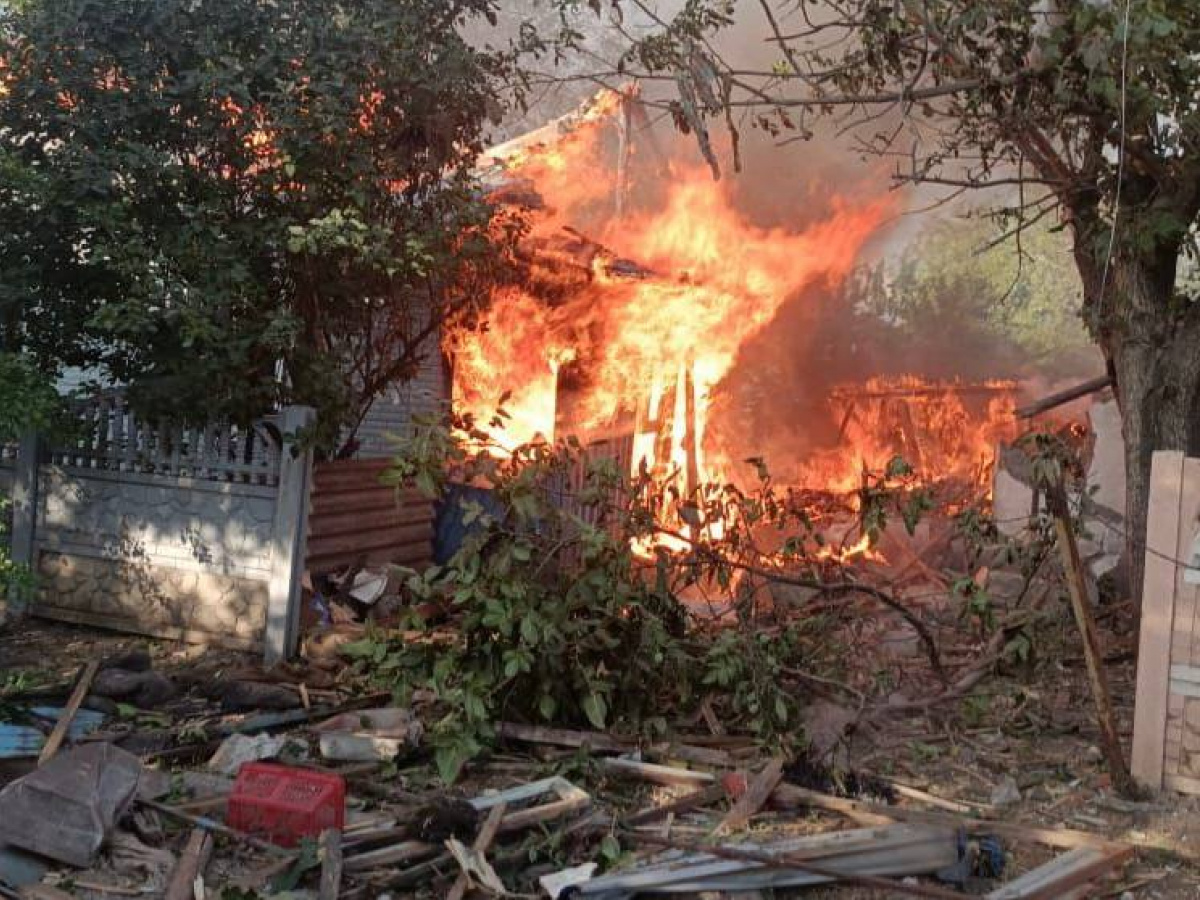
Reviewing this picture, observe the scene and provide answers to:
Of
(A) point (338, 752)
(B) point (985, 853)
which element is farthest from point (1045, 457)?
(A) point (338, 752)

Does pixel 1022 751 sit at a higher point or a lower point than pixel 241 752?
higher

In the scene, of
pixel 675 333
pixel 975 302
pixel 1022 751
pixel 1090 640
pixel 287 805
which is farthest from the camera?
pixel 975 302

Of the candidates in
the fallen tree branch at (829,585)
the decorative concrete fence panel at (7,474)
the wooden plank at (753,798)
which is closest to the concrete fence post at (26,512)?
the decorative concrete fence panel at (7,474)

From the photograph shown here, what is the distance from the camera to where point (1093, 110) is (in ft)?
26.5

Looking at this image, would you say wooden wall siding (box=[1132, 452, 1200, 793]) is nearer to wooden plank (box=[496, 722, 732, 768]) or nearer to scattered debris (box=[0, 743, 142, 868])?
wooden plank (box=[496, 722, 732, 768])

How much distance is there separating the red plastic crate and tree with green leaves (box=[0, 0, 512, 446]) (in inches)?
157

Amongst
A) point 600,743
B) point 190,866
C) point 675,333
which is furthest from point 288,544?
point 675,333

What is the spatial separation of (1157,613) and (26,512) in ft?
30.8

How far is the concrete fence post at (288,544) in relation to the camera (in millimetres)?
9250

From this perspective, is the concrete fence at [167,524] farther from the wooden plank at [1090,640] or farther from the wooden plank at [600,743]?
the wooden plank at [1090,640]

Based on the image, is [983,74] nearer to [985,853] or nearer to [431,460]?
[431,460]

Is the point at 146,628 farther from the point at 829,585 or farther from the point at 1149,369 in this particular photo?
the point at 1149,369

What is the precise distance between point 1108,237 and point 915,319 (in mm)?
16663

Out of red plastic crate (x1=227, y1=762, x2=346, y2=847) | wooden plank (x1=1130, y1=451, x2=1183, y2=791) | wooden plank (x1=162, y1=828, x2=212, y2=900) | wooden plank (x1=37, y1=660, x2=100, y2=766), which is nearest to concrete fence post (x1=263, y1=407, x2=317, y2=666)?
wooden plank (x1=37, y1=660, x2=100, y2=766)
